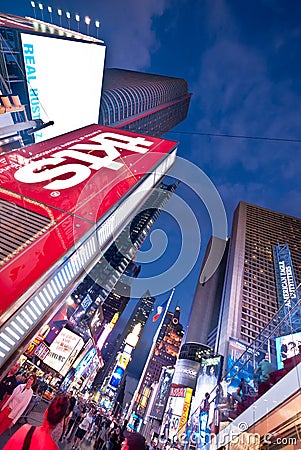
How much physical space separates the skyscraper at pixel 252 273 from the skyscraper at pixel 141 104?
35.3 metres

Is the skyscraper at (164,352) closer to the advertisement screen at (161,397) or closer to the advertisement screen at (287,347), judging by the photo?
the advertisement screen at (161,397)

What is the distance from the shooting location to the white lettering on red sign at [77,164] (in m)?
4.30

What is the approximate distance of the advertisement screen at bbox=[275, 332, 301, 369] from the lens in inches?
168

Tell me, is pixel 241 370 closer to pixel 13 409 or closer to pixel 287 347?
pixel 287 347

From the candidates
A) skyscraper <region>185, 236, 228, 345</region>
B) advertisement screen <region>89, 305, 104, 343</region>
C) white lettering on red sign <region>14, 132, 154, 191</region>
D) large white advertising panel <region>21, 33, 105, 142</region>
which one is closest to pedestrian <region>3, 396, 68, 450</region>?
white lettering on red sign <region>14, 132, 154, 191</region>

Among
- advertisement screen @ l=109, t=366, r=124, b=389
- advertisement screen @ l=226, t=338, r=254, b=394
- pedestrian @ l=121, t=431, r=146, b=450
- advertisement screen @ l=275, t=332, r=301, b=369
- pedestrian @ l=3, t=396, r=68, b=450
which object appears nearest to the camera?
pedestrian @ l=3, t=396, r=68, b=450

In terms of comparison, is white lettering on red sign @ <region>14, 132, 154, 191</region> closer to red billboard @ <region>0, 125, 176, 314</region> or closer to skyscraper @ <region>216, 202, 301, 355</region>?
red billboard @ <region>0, 125, 176, 314</region>

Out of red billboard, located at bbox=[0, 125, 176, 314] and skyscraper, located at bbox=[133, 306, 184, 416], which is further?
skyscraper, located at bbox=[133, 306, 184, 416]

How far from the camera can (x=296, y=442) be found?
312cm

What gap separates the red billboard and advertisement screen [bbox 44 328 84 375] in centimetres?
2228

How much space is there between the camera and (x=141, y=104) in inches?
2719

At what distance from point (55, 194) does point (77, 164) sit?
1.21 metres

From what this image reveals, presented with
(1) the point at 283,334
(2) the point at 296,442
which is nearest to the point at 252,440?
(2) the point at 296,442

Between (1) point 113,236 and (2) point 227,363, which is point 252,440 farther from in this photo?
(2) point 227,363
